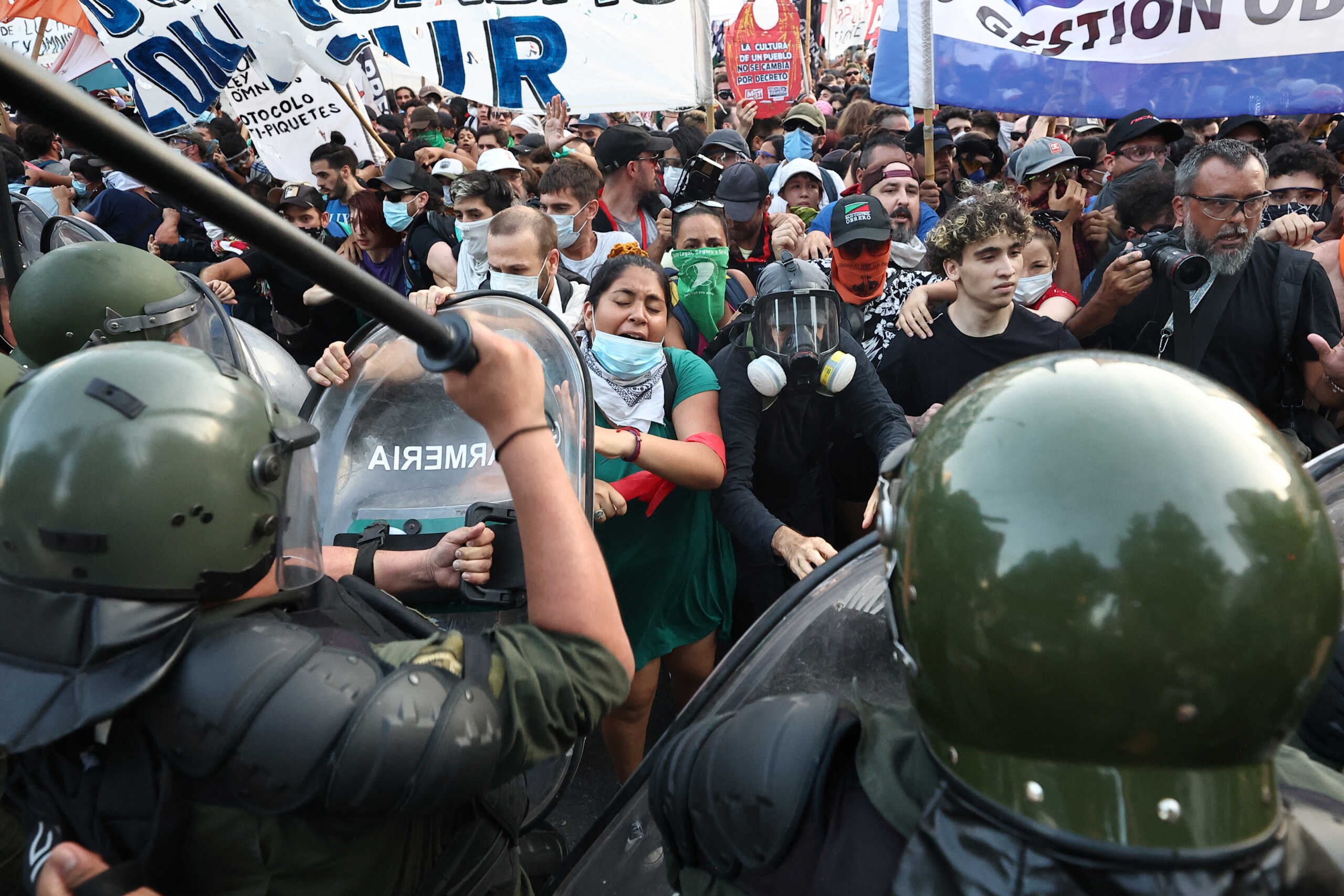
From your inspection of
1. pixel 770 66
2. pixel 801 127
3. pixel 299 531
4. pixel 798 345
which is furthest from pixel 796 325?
pixel 770 66

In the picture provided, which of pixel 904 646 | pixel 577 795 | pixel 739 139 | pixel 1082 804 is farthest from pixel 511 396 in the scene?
pixel 739 139

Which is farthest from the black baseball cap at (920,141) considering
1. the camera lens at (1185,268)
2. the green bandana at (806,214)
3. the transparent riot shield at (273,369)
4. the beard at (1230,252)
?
the transparent riot shield at (273,369)

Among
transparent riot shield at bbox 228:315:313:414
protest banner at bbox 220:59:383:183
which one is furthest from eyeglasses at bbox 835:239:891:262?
protest banner at bbox 220:59:383:183

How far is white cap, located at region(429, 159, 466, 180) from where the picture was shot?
6627 millimetres

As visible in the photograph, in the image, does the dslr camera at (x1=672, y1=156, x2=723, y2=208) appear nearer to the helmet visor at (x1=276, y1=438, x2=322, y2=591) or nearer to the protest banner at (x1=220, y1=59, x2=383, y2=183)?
the protest banner at (x1=220, y1=59, x2=383, y2=183)

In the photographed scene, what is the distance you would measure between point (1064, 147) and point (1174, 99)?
0.57 meters

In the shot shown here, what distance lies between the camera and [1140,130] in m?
5.42

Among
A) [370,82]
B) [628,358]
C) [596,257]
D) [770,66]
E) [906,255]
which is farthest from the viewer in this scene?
[770,66]

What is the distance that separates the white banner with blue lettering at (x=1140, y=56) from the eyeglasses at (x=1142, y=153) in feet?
1.84

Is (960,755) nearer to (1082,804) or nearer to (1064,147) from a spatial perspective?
(1082,804)

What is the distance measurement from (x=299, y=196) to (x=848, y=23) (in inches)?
Result: 605

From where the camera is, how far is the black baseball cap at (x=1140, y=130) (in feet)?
17.8

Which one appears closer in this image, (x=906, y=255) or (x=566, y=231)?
(x=906, y=255)

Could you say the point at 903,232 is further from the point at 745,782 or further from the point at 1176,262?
the point at 745,782
